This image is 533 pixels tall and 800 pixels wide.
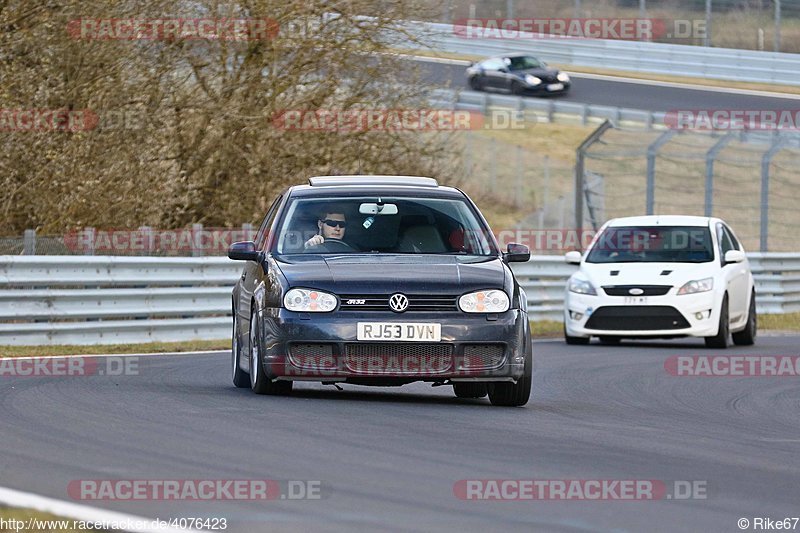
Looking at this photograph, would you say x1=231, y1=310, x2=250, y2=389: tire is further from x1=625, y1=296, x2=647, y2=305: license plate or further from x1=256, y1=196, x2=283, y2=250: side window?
x1=625, y1=296, x2=647, y2=305: license plate

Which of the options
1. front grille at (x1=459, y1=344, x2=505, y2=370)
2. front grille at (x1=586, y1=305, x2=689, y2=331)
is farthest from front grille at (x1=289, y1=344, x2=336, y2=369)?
front grille at (x1=586, y1=305, x2=689, y2=331)

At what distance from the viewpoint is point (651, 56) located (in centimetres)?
4941

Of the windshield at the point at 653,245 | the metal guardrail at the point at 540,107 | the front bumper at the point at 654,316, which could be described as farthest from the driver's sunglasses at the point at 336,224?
the metal guardrail at the point at 540,107

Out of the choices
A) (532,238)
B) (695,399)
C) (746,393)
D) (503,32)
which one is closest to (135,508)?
(695,399)

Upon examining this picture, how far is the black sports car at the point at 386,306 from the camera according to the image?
10367 mm

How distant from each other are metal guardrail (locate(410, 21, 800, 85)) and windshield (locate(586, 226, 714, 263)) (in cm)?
2256

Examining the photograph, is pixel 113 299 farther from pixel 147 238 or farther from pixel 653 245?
pixel 653 245

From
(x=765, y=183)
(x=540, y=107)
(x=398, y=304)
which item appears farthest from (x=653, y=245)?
(x=540, y=107)

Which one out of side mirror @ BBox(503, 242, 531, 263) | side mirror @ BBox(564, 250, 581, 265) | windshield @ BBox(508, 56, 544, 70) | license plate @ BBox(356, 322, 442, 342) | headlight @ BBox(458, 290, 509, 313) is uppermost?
side mirror @ BBox(503, 242, 531, 263)

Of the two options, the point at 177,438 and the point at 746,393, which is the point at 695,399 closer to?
the point at 746,393

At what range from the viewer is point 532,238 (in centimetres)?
3256

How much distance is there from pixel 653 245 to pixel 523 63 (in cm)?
2936

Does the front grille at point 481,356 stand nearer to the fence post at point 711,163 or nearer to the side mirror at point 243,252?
the side mirror at point 243,252

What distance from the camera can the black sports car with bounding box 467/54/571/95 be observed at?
160ft
